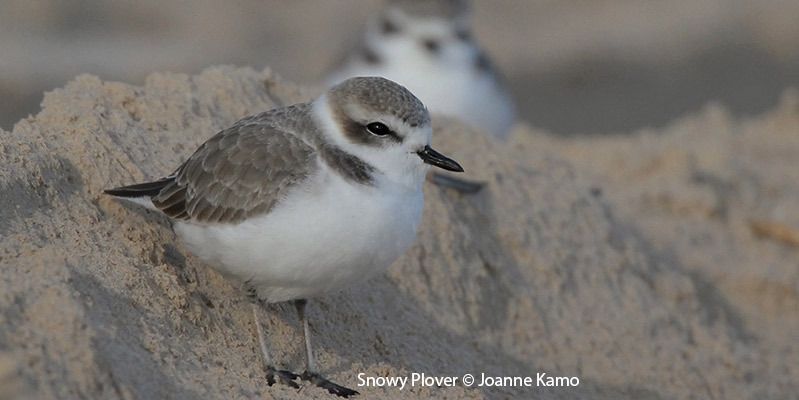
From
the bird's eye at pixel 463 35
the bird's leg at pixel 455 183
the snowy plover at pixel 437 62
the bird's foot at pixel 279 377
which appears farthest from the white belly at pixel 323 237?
the bird's eye at pixel 463 35

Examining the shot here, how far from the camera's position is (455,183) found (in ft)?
22.0

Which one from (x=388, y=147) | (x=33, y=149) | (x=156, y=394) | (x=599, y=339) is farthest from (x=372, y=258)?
(x=599, y=339)

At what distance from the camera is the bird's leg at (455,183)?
661cm

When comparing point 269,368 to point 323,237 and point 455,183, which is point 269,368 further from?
point 455,183

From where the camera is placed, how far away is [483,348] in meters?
6.06

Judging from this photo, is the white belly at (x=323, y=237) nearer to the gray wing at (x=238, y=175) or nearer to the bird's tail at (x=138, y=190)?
the gray wing at (x=238, y=175)

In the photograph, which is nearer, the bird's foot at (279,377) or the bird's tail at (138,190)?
the bird's foot at (279,377)

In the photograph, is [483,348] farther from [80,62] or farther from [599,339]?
[80,62]

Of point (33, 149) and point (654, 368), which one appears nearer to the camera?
point (33, 149)

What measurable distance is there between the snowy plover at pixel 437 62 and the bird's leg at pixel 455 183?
2932mm

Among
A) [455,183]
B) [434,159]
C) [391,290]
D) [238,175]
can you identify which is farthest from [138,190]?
[455,183]

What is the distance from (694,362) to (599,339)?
559mm

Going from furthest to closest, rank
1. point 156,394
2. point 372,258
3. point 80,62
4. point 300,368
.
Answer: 1. point 80,62
2. point 300,368
3. point 372,258
4. point 156,394

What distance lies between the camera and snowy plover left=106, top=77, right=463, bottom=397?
4625 mm
